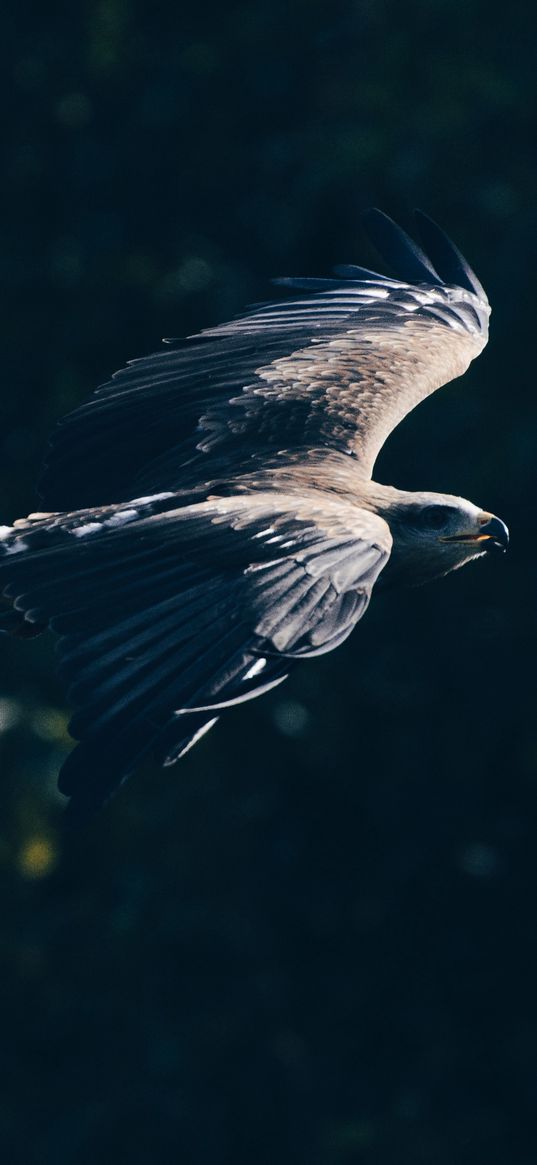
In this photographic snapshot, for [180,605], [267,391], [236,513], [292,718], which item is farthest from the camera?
[292,718]

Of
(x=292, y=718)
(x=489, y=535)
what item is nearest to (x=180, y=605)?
(x=489, y=535)

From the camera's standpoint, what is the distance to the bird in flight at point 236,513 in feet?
16.4

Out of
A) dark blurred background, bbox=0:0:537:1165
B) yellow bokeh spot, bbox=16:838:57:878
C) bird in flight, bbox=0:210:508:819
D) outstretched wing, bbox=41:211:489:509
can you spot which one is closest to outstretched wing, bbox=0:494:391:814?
bird in flight, bbox=0:210:508:819

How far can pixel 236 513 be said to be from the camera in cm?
552

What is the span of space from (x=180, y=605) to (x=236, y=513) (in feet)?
1.32

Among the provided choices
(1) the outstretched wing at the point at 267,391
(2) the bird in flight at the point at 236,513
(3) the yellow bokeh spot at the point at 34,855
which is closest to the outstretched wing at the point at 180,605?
(2) the bird in flight at the point at 236,513

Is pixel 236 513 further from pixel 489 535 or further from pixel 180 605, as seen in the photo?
pixel 489 535

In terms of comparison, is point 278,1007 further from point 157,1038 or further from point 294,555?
point 294,555

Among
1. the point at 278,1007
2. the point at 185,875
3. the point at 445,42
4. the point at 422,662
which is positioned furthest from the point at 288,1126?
the point at 445,42

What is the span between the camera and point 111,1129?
9.91m

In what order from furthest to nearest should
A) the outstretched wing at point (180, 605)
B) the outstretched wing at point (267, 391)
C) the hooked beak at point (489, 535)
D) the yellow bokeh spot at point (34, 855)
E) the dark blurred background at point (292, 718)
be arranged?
the dark blurred background at point (292, 718) < the yellow bokeh spot at point (34, 855) < the outstretched wing at point (267, 391) < the hooked beak at point (489, 535) < the outstretched wing at point (180, 605)

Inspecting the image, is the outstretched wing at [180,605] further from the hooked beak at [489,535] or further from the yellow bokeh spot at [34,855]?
the yellow bokeh spot at [34,855]

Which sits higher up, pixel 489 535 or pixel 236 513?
pixel 236 513

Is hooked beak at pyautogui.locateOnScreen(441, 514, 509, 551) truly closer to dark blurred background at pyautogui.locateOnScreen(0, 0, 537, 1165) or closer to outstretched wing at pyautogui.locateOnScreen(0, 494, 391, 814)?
outstretched wing at pyautogui.locateOnScreen(0, 494, 391, 814)
